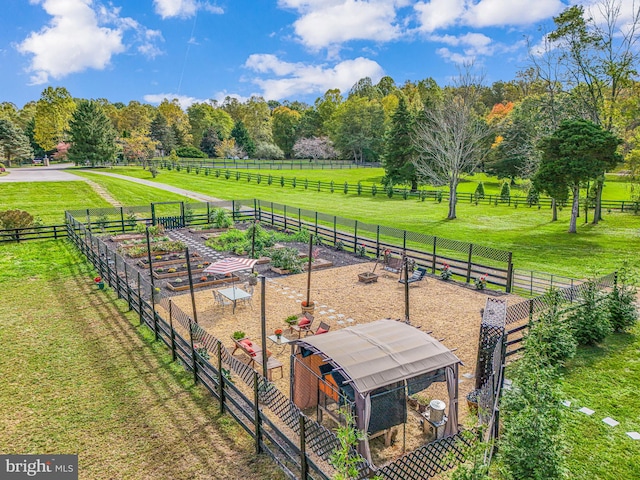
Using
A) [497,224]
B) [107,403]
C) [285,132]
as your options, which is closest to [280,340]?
[107,403]

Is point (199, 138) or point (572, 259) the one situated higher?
point (199, 138)

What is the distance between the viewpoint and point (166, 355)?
1079cm

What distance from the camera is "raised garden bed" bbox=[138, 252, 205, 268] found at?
1923 cm

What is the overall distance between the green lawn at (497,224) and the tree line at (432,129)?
6.97ft

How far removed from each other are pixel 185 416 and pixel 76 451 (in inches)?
73.1

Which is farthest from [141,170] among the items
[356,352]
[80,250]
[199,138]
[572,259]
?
[356,352]

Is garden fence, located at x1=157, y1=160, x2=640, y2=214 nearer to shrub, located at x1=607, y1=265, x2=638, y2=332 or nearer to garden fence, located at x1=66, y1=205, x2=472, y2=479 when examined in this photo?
shrub, located at x1=607, y1=265, x2=638, y2=332

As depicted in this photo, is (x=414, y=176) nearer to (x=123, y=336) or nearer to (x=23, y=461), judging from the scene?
(x=123, y=336)

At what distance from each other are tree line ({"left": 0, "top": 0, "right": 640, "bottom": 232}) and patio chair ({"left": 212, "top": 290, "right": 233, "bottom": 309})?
67.9 feet

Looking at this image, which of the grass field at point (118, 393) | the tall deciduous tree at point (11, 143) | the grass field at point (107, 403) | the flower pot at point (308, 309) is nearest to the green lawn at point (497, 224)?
the grass field at point (118, 393)

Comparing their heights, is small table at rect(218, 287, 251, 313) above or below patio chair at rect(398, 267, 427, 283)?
above

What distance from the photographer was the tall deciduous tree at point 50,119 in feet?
226

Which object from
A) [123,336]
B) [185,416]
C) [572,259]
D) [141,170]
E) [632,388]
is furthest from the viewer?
[141,170]

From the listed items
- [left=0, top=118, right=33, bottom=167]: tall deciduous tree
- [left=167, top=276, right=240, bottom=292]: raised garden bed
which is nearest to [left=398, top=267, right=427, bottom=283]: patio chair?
[left=167, top=276, right=240, bottom=292]: raised garden bed
